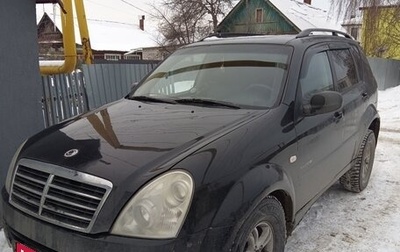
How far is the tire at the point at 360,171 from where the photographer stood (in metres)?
4.33

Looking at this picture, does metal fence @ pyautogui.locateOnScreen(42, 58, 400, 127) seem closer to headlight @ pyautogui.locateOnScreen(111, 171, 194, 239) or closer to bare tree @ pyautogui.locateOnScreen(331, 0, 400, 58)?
headlight @ pyautogui.locateOnScreen(111, 171, 194, 239)

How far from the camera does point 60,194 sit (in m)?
2.03

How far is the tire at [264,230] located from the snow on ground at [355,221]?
30.7 inches

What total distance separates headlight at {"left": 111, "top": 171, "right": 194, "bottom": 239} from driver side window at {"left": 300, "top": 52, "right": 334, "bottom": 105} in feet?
5.05

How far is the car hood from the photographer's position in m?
2.04

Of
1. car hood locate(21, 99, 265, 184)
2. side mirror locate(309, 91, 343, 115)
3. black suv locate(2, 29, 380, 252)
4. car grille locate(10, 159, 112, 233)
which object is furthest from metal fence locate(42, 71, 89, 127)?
side mirror locate(309, 91, 343, 115)

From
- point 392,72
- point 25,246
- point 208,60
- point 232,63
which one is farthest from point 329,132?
point 392,72

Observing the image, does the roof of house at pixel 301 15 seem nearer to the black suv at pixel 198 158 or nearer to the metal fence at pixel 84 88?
the metal fence at pixel 84 88

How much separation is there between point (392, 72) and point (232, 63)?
20871 mm

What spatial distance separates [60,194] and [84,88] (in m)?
4.70

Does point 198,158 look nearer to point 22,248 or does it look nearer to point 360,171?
point 22,248

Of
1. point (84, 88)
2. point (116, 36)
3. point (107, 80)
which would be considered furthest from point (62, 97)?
point (116, 36)

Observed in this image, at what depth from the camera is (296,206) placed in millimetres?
2836

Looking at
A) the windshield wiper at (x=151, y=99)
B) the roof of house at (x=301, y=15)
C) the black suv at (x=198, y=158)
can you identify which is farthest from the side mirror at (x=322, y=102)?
the roof of house at (x=301, y=15)
